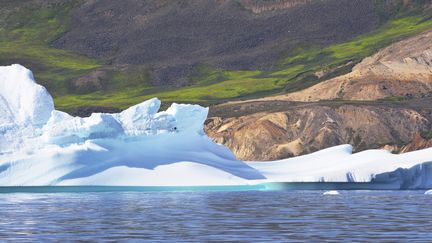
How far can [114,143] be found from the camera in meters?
57.4

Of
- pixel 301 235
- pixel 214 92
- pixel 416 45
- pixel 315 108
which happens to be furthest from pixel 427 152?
pixel 214 92

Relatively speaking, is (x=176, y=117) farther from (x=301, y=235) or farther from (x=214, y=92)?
(x=214, y=92)

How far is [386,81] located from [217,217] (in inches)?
4330

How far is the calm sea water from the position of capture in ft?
93.8

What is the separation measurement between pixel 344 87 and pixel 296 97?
677 centimetres

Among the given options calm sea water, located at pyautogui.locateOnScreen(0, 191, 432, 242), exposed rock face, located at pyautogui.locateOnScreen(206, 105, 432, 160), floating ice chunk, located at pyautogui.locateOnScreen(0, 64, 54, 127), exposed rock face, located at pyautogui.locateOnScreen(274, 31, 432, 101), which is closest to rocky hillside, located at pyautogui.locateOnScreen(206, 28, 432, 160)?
exposed rock face, located at pyautogui.locateOnScreen(206, 105, 432, 160)

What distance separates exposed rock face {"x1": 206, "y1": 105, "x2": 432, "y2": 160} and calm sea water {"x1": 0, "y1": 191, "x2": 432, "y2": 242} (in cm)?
6478

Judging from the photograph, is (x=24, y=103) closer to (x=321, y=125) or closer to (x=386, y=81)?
(x=321, y=125)

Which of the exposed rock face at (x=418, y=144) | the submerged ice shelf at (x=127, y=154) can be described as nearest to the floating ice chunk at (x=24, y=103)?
the submerged ice shelf at (x=127, y=154)

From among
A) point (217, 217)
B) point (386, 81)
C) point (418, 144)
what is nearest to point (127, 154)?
point (217, 217)

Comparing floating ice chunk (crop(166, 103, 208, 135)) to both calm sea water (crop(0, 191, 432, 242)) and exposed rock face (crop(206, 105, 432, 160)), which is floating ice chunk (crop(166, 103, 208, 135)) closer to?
calm sea water (crop(0, 191, 432, 242))

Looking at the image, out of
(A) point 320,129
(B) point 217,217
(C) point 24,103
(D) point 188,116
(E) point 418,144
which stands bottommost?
(B) point 217,217

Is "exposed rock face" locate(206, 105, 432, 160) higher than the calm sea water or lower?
higher

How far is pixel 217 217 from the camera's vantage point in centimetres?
3569
